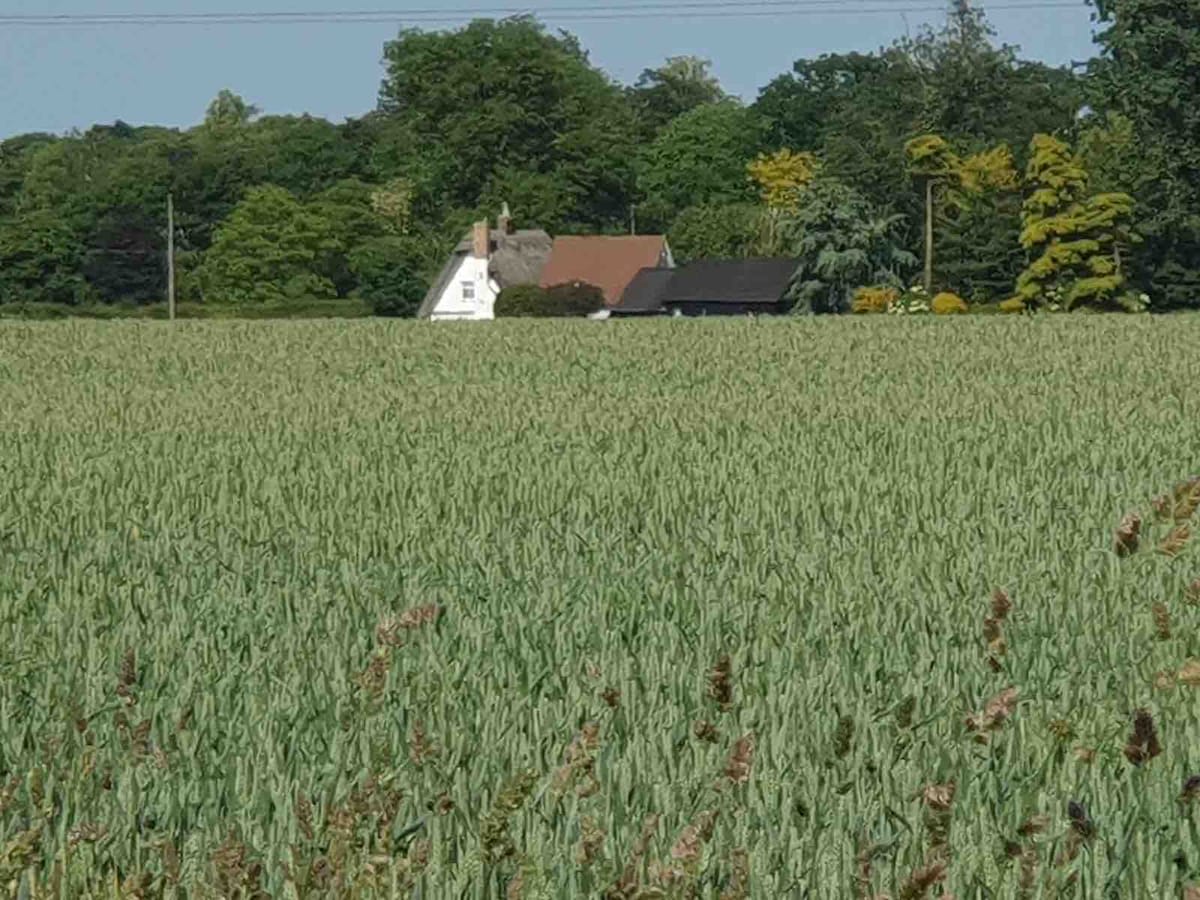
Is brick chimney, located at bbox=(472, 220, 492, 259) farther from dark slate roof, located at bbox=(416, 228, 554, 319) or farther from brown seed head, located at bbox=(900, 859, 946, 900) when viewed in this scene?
brown seed head, located at bbox=(900, 859, 946, 900)

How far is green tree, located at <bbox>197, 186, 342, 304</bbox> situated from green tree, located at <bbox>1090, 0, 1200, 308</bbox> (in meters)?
43.2

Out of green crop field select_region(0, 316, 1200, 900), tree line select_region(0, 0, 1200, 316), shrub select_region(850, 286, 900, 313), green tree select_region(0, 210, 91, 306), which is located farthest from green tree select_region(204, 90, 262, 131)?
green crop field select_region(0, 316, 1200, 900)

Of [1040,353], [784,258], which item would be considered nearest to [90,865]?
[1040,353]

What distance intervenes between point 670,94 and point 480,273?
56.5 m

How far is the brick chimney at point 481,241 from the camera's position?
302ft

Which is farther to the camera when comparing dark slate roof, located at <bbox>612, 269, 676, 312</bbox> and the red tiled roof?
the red tiled roof

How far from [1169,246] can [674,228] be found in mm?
47776

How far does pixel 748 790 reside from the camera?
481 cm

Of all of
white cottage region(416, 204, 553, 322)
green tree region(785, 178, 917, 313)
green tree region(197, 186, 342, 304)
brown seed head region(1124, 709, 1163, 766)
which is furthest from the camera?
green tree region(197, 186, 342, 304)

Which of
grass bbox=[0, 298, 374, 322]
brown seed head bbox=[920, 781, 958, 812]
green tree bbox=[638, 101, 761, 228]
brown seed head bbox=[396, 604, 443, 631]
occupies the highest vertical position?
green tree bbox=[638, 101, 761, 228]

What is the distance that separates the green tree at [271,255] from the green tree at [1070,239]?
40977 millimetres

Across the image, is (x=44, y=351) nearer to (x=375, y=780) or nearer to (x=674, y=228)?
(x=375, y=780)

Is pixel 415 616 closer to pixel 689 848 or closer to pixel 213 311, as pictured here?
pixel 689 848

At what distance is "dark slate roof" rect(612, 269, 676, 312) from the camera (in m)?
87.0
